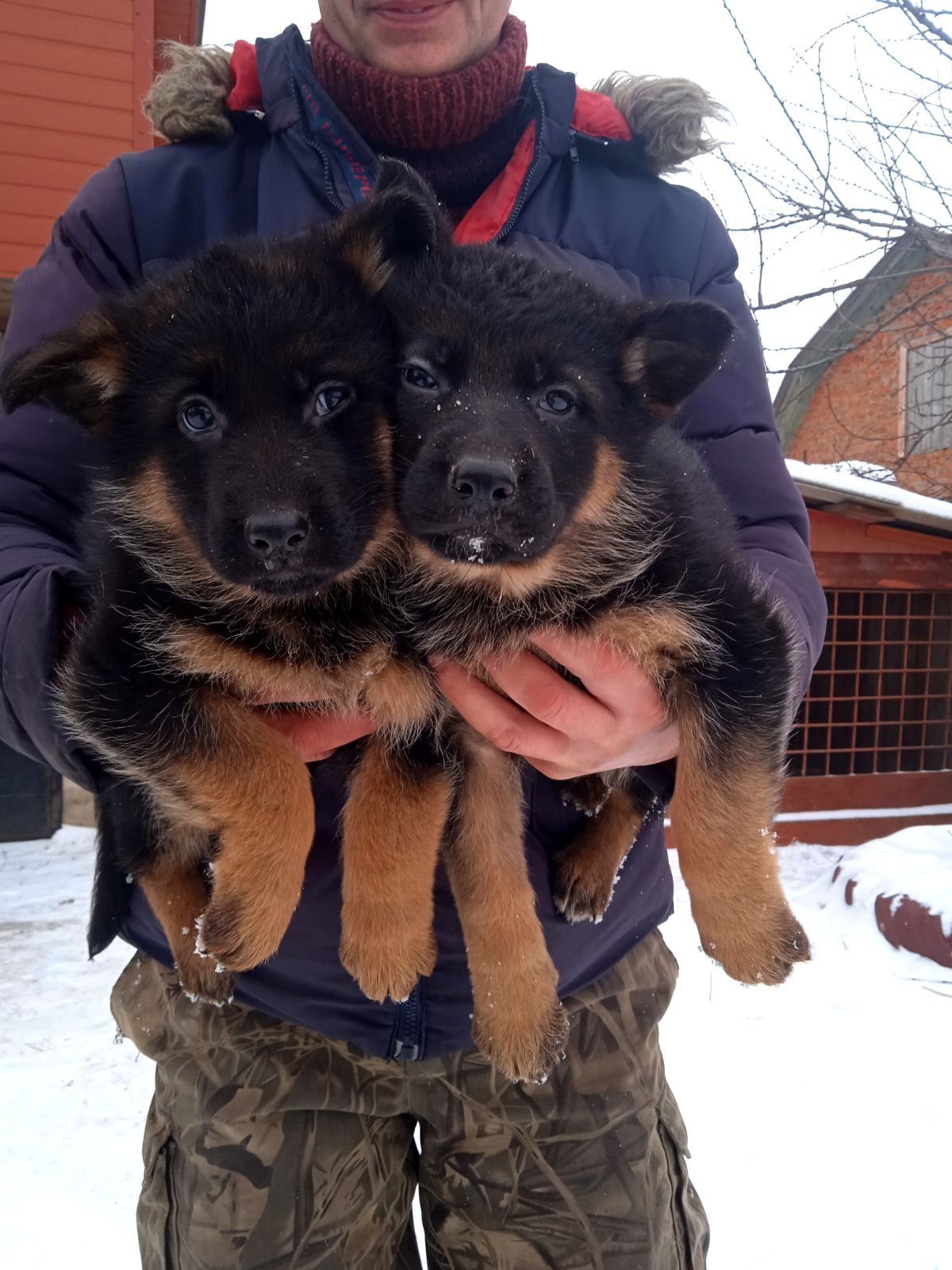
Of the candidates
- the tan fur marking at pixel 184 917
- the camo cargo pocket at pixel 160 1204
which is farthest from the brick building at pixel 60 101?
the camo cargo pocket at pixel 160 1204

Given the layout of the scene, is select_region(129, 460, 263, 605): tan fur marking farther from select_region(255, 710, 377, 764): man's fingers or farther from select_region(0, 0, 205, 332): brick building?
select_region(0, 0, 205, 332): brick building

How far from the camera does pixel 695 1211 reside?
1.99 m

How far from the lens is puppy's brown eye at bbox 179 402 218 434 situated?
5.70 feet

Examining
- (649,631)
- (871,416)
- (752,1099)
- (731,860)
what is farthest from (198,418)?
(871,416)

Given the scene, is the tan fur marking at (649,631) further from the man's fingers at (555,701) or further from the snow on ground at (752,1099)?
the snow on ground at (752,1099)

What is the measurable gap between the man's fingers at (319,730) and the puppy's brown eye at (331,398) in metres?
0.61

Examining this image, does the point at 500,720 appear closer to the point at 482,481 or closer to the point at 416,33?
the point at 482,481

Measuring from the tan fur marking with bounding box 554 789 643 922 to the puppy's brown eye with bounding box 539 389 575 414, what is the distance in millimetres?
902

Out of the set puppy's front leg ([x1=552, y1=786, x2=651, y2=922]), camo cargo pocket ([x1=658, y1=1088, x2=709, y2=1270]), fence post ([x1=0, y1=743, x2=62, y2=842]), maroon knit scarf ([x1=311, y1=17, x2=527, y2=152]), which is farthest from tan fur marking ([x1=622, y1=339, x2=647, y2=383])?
fence post ([x1=0, y1=743, x2=62, y2=842])

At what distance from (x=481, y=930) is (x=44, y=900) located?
452 centimetres

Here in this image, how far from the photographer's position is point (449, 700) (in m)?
1.98

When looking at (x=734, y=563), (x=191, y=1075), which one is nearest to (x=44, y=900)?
(x=191, y=1075)

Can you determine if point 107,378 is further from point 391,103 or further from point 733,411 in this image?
point 733,411

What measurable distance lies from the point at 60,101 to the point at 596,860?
689cm
